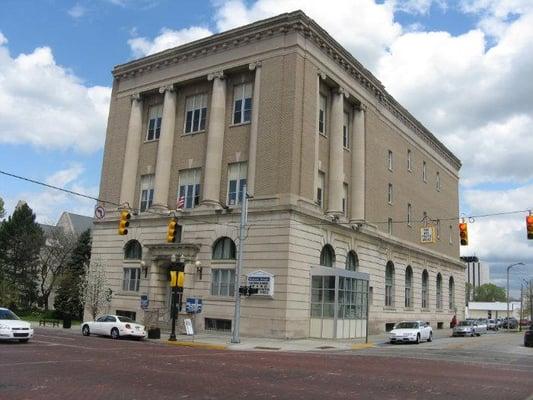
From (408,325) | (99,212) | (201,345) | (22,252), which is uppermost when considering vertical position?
(99,212)

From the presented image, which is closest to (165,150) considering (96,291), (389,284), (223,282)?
(223,282)

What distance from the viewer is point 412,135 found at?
59844 mm

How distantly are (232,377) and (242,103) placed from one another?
28.2 meters

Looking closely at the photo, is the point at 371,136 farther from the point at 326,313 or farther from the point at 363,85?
the point at 326,313

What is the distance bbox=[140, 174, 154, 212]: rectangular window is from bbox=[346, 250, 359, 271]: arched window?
1611 centimetres

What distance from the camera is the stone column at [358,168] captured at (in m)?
45.7

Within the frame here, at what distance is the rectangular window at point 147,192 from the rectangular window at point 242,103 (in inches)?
362

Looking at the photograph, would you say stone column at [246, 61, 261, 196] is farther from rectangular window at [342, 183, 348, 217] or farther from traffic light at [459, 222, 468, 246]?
traffic light at [459, 222, 468, 246]

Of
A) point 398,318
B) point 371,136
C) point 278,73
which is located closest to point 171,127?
point 278,73

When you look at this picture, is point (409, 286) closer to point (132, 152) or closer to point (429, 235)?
point (429, 235)

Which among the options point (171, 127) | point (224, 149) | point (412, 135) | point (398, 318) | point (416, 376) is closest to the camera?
point (416, 376)

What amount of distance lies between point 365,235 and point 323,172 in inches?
294

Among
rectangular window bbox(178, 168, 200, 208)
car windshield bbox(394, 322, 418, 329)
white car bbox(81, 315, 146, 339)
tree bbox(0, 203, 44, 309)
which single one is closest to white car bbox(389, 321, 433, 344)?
car windshield bbox(394, 322, 418, 329)

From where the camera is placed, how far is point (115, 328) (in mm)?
32656
